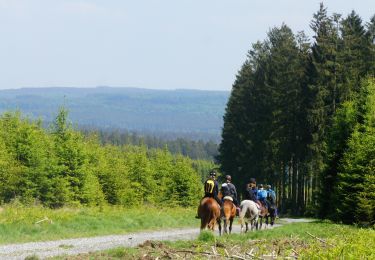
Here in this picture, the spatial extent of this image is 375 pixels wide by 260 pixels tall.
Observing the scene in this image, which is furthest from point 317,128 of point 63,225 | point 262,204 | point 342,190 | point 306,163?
point 63,225

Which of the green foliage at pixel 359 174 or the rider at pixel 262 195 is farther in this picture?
the green foliage at pixel 359 174

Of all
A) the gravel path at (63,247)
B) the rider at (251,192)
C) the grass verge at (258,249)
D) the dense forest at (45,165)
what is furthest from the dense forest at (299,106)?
the grass verge at (258,249)

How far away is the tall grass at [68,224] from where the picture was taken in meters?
25.2

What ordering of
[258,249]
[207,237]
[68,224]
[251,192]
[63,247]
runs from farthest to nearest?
[251,192] < [68,224] < [207,237] < [63,247] < [258,249]

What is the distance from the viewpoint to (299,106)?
64.3 m

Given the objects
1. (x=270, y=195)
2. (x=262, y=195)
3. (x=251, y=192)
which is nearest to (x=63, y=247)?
(x=251, y=192)

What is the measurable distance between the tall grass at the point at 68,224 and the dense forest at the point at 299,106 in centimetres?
1529

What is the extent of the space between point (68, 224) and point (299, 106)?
3976cm

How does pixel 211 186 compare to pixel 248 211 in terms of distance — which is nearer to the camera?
pixel 211 186

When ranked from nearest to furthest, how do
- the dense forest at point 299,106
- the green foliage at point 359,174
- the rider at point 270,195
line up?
the rider at point 270,195 → the green foliage at point 359,174 → the dense forest at point 299,106

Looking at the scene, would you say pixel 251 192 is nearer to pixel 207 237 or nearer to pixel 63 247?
pixel 207 237

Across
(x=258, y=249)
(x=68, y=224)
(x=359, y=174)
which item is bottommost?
(x=68, y=224)

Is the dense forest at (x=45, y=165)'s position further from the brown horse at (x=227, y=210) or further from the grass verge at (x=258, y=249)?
the grass verge at (x=258, y=249)

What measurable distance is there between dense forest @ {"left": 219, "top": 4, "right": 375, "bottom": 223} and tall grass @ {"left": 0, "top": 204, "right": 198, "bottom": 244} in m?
15.3
